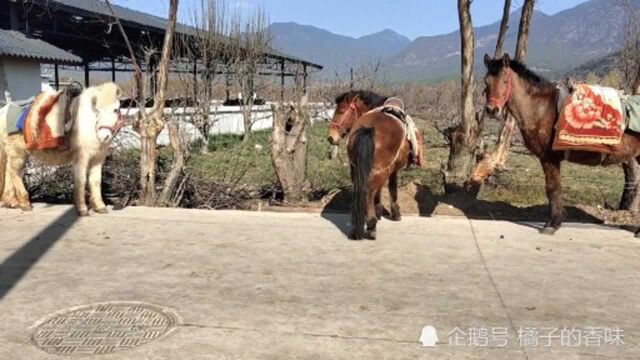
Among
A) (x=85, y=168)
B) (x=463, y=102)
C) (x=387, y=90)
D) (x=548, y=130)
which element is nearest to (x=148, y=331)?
(x=85, y=168)

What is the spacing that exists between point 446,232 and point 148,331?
3556mm

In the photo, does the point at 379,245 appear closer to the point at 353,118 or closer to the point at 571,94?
the point at 353,118

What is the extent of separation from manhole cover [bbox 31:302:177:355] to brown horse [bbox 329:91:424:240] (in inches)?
90.3

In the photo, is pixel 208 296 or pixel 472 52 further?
pixel 472 52

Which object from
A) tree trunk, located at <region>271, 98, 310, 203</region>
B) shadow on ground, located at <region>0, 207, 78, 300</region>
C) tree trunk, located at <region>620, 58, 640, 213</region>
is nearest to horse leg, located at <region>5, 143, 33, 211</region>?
shadow on ground, located at <region>0, 207, 78, 300</region>

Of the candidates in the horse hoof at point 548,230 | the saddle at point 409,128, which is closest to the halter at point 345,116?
the saddle at point 409,128

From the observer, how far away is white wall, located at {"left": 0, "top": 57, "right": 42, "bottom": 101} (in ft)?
53.1

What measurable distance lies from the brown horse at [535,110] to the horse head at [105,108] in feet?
13.0

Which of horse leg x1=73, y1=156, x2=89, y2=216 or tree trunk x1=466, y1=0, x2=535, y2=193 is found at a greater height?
tree trunk x1=466, y1=0, x2=535, y2=193

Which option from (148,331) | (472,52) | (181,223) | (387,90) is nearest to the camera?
(148,331)

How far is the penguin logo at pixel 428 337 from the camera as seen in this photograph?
132 inches

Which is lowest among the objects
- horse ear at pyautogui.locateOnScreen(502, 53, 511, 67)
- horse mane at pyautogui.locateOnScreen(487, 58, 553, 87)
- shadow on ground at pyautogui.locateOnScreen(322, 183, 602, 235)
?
shadow on ground at pyautogui.locateOnScreen(322, 183, 602, 235)

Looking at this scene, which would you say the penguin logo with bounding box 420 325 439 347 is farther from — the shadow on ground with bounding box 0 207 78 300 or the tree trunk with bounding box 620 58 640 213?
the tree trunk with bounding box 620 58 640 213

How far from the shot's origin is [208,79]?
68.4ft
